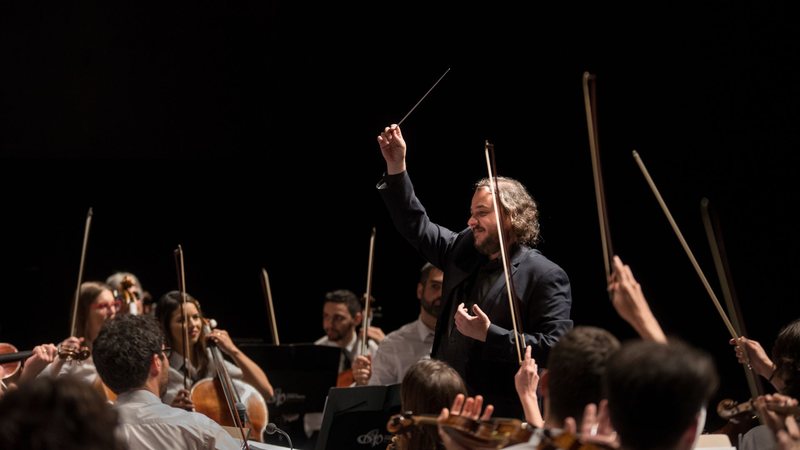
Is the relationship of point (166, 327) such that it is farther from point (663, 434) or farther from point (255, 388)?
point (663, 434)

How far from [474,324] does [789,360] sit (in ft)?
2.91

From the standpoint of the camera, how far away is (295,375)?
5.18 m

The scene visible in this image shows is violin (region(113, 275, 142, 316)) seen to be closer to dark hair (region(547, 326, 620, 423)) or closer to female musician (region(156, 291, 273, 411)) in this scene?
female musician (region(156, 291, 273, 411))

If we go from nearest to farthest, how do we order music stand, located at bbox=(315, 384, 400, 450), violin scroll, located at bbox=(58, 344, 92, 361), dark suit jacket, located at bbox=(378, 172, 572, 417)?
dark suit jacket, located at bbox=(378, 172, 572, 417), music stand, located at bbox=(315, 384, 400, 450), violin scroll, located at bbox=(58, 344, 92, 361)

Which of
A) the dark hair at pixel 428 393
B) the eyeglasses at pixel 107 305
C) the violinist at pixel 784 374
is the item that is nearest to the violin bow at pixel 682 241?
the violinist at pixel 784 374

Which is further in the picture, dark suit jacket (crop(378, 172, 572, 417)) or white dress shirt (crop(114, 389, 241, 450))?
dark suit jacket (crop(378, 172, 572, 417))

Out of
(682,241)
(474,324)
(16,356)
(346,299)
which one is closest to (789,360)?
(682,241)

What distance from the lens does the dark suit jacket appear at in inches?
122

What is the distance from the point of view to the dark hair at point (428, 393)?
7.91 ft

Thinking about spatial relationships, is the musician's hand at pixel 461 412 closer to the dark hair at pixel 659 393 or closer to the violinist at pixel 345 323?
the dark hair at pixel 659 393

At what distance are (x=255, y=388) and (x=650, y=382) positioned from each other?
12.2 ft

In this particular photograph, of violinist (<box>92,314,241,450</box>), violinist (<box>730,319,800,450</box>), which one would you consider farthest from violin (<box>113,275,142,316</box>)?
violinist (<box>730,319,800,450</box>)

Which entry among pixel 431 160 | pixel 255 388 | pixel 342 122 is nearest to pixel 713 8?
pixel 431 160

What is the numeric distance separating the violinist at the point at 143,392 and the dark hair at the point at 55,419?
4.41ft
